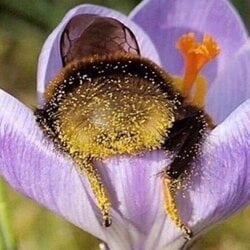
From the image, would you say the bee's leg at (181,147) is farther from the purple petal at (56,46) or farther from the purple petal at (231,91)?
the purple petal at (231,91)

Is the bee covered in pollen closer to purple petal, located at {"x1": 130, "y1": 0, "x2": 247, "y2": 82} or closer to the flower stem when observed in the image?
the flower stem

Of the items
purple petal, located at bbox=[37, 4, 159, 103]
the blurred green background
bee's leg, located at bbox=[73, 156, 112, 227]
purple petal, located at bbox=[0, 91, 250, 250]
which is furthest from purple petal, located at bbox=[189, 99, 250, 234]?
the blurred green background

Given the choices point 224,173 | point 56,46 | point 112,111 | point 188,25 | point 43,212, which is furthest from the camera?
point 43,212

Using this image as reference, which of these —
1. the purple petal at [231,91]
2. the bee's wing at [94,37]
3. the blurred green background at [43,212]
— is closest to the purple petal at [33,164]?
the bee's wing at [94,37]

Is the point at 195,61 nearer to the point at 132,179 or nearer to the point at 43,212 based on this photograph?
the point at 132,179

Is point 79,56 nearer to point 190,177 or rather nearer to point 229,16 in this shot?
point 190,177

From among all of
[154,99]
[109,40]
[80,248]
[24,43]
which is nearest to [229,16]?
[109,40]

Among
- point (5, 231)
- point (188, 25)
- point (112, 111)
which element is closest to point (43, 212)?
point (188, 25)
